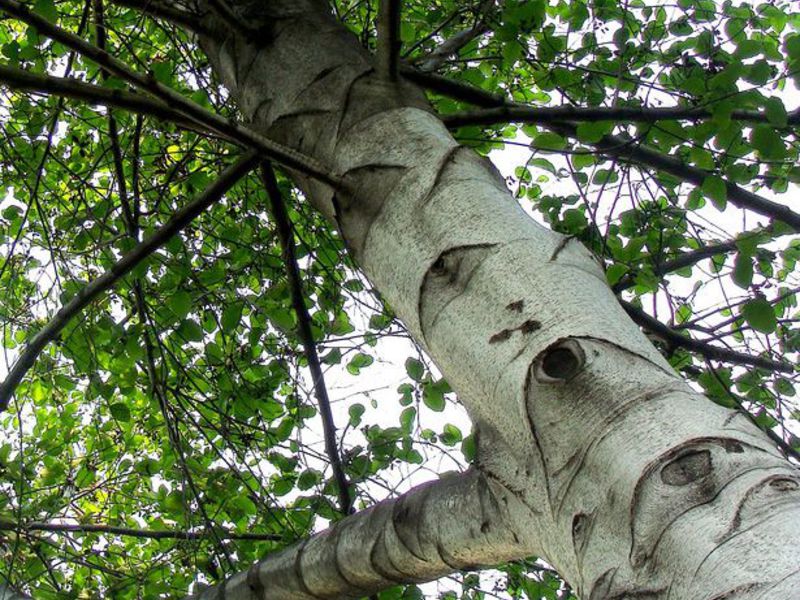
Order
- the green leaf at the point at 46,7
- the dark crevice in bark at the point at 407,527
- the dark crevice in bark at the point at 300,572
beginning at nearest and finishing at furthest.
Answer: the dark crevice in bark at the point at 407,527
the dark crevice in bark at the point at 300,572
the green leaf at the point at 46,7

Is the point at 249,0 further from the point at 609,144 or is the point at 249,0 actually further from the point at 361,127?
the point at 609,144

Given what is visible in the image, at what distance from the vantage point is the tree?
889mm

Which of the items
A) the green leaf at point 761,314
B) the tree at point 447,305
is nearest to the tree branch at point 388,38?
the tree at point 447,305

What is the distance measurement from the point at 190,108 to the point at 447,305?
0.62 meters

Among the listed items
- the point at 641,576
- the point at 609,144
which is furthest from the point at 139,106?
the point at 609,144

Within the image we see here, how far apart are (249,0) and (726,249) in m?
1.63

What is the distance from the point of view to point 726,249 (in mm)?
2582

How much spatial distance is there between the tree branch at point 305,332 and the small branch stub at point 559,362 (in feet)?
4.98

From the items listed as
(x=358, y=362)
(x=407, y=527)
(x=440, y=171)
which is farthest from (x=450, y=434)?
(x=440, y=171)

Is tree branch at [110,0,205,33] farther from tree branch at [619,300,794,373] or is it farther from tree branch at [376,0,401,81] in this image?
tree branch at [619,300,794,373]

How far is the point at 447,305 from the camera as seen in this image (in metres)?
1.22

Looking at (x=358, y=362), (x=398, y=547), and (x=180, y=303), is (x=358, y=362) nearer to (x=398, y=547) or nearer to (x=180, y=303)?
→ (x=180, y=303)

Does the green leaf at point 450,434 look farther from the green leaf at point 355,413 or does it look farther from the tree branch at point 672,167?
the tree branch at point 672,167

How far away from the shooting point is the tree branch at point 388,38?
1.64 metres
